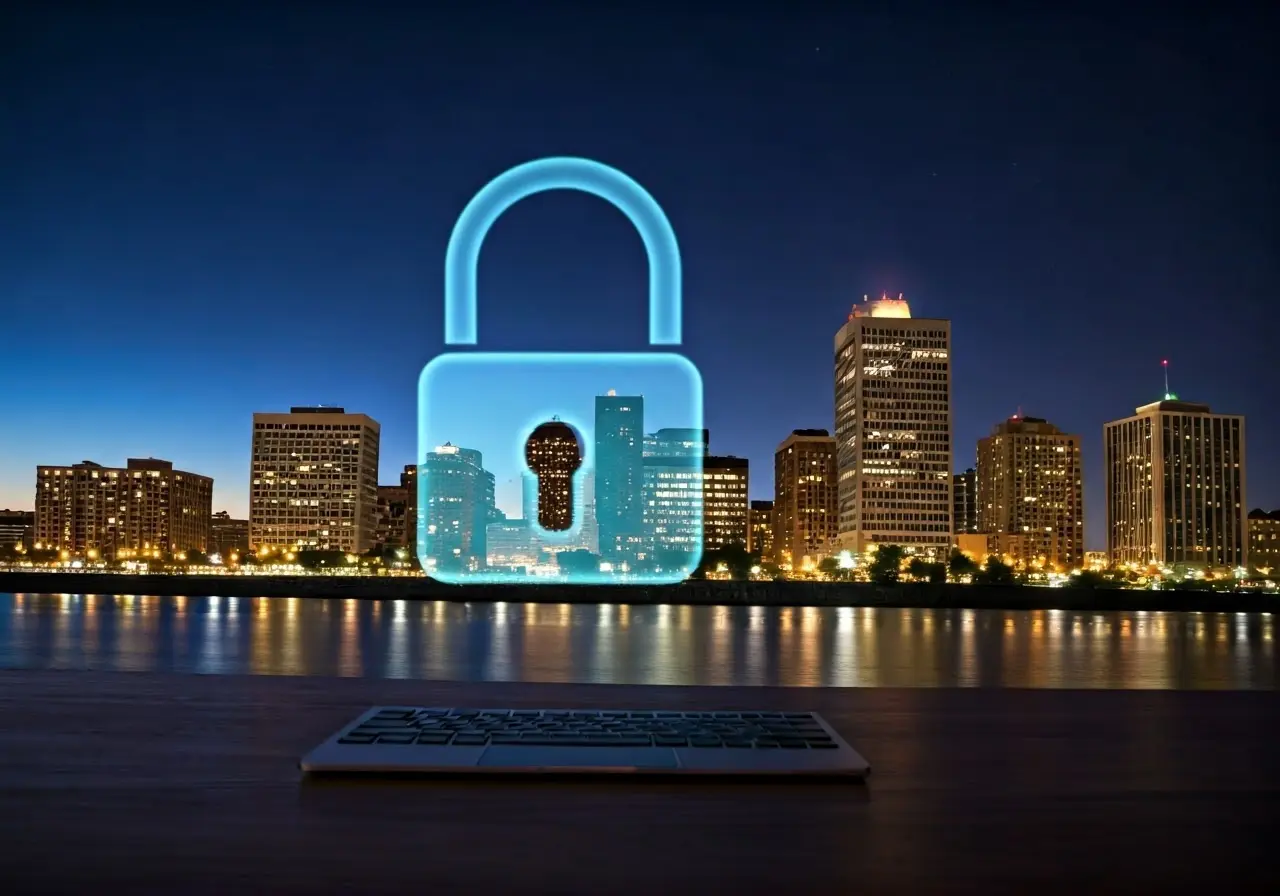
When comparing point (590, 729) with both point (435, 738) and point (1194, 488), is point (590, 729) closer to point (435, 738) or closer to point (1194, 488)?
point (435, 738)

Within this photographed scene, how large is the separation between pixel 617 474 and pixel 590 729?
76.3 feet

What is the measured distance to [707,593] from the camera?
98.2 metres

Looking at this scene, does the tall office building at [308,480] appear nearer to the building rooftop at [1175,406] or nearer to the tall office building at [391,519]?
the tall office building at [391,519]

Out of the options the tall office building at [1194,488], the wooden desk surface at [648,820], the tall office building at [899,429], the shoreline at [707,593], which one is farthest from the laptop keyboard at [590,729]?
the tall office building at [1194,488]

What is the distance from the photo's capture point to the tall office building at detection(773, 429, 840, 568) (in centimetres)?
18175

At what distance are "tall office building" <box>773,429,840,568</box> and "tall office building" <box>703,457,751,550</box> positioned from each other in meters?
8.44

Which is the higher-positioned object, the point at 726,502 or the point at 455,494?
the point at 726,502

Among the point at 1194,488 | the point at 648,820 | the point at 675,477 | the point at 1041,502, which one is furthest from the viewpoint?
the point at 1041,502

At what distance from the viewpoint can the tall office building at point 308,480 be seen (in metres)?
155

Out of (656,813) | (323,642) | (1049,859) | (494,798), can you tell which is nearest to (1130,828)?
(1049,859)

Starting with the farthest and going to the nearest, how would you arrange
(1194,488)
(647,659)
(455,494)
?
1. (1194,488)
2. (455,494)
3. (647,659)

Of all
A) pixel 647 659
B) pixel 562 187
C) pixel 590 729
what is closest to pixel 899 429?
pixel 647 659

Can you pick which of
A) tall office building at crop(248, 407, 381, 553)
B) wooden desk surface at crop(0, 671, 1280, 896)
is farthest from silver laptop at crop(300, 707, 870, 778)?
tall office building at crop(248, 407, 381, 553)

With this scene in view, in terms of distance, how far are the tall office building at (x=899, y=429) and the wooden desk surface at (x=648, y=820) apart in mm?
141750
